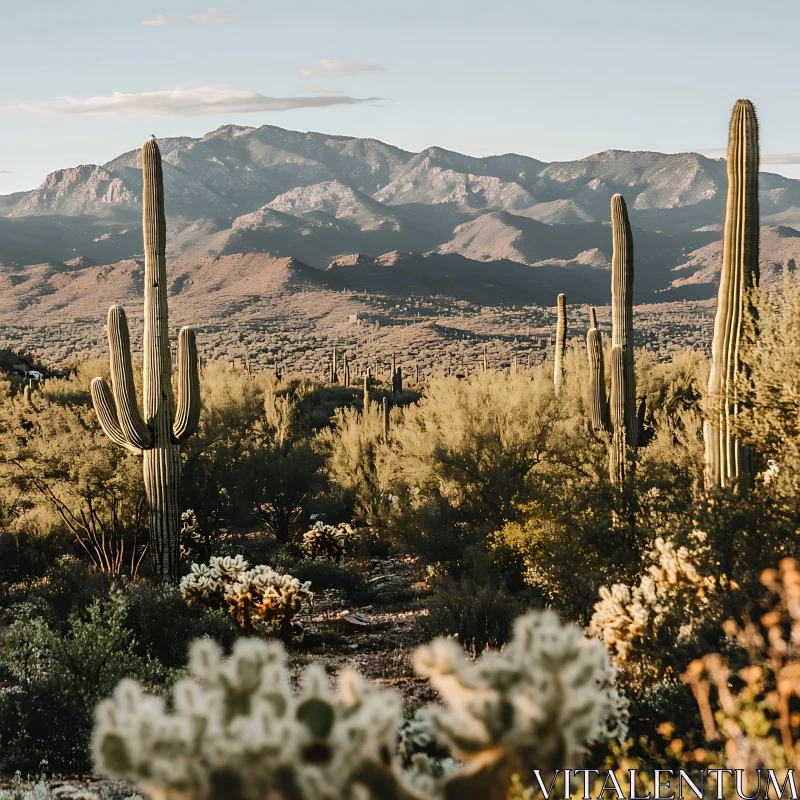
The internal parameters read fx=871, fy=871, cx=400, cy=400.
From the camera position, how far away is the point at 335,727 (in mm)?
2484

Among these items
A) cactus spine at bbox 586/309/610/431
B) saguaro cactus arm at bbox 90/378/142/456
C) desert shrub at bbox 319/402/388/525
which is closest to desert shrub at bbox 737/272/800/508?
cactus spine at bbox 586/309/610/431

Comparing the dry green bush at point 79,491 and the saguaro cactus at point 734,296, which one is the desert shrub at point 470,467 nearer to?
the saguaro cactus at point 734,296

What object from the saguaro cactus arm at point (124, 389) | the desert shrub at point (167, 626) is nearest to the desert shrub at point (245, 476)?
the saguaro cactus arm at point (124, 389)

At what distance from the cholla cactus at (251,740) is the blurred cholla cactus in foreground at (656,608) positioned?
5118 millimetres

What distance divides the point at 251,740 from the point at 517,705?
2.53 ft

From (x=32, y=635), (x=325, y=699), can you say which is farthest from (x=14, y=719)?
(x=325, y=699)

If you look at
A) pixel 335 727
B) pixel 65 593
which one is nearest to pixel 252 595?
pixel 65 593

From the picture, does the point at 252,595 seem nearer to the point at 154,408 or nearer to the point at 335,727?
the point at 154,408

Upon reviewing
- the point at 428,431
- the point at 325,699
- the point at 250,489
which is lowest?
the point at 250,489

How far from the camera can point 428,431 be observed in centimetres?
1653

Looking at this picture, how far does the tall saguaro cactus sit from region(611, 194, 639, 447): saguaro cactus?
6353mm

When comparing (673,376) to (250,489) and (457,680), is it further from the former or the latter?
(457,680)

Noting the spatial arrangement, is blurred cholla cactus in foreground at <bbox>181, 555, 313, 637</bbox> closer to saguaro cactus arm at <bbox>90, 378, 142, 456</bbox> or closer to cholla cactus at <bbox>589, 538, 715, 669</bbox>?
saguaro cactus arm at <bbox>90, 378, 142, 456</bbox>

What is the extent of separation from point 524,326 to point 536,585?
3439 inches
